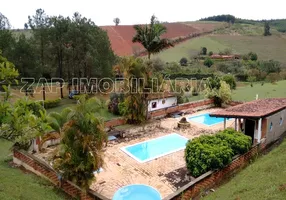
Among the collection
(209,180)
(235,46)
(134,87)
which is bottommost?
(209,180)

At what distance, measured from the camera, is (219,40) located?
82.3 meters

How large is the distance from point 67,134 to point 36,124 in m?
4.83

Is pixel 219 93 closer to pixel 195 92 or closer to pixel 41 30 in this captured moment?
pixel 195 92

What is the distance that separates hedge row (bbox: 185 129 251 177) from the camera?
11344 mm

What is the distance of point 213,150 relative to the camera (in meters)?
11.6

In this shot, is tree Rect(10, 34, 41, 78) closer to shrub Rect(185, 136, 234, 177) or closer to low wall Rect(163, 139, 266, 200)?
shrub Rect(185, 136, 234, 177)

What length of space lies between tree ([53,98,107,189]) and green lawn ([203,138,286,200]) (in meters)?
4.14

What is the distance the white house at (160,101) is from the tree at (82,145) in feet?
42.8

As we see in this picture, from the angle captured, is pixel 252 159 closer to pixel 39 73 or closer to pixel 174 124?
pixel 174 124

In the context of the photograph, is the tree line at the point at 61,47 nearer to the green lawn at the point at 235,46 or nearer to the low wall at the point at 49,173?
the low wall at the point at 49,173

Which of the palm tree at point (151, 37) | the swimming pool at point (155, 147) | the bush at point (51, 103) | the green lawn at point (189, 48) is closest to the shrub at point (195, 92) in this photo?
the palm tree at point (151, 37)

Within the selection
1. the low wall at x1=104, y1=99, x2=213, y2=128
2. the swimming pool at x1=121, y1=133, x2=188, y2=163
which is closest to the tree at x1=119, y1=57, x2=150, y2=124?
the low wall at x1=104, y1=99, x2=213, y2=128

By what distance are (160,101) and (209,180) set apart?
46.1ft

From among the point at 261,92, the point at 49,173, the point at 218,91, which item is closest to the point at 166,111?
the point at 218,91
